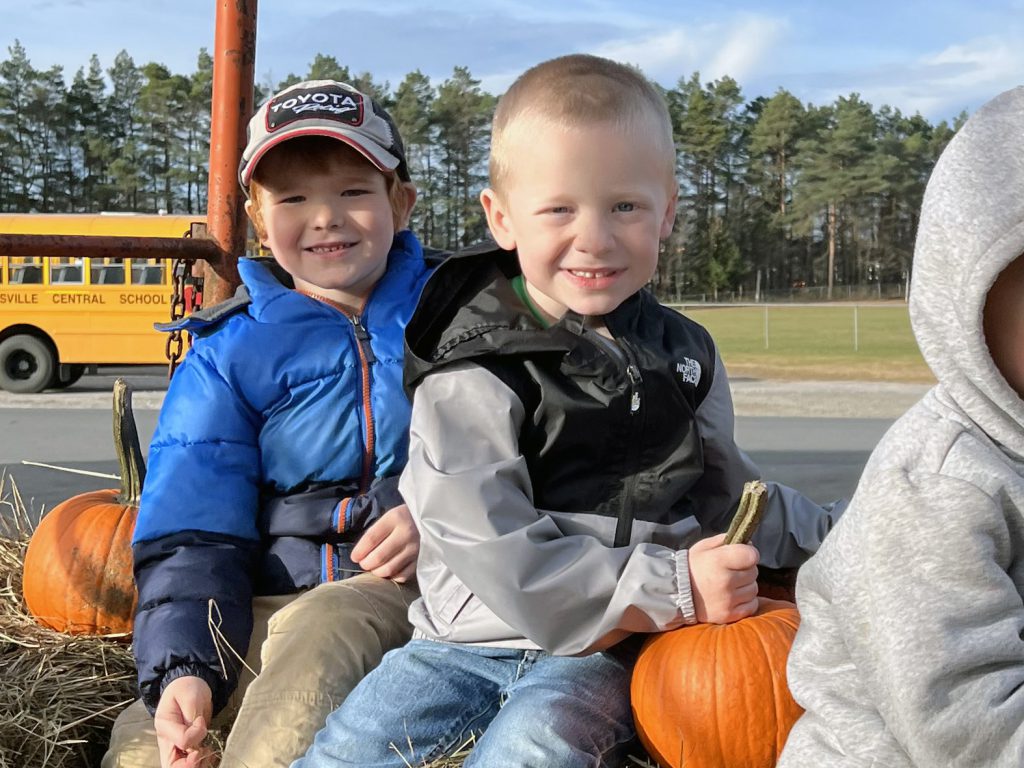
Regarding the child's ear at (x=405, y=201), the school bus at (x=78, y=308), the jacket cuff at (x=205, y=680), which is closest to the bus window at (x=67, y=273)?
the school bus at (x=78, y=308)

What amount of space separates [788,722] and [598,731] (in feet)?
1.03

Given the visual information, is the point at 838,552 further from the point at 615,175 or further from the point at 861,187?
the point at 861,187

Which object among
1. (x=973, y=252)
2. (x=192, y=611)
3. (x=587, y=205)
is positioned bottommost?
(x=192, y=611)

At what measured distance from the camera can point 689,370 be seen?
2355 mm

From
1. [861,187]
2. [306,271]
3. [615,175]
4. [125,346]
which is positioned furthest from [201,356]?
[861,187]

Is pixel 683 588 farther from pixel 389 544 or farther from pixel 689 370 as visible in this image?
pixel 389 544

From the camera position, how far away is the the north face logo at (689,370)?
91.9 inches

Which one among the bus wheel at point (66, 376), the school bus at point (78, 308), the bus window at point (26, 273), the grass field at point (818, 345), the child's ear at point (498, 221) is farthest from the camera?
the grass field at point (818, 345)

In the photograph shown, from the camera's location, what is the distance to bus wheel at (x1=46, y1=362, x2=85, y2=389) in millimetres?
16734

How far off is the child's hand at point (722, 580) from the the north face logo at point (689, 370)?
40cm

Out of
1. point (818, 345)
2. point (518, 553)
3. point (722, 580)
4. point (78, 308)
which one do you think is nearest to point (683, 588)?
point (722, 580)

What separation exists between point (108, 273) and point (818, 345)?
17641 mm

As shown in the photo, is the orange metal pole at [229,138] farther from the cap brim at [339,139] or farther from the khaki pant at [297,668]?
the khaki pant at [297,668]

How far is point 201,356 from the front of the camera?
9.02 feet
